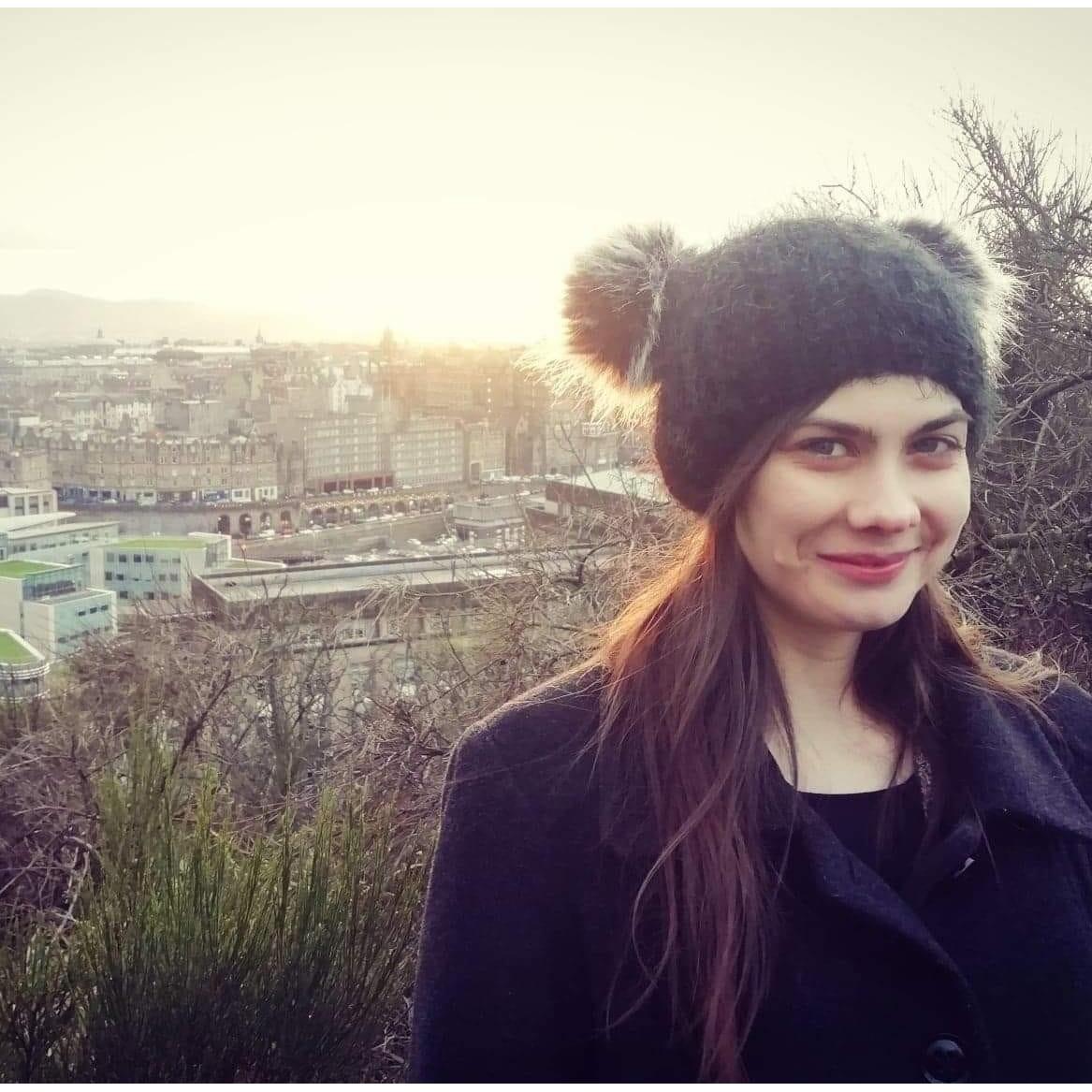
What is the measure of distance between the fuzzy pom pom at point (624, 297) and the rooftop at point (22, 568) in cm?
384

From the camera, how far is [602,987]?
898 mm

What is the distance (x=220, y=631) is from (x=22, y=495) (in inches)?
86.2

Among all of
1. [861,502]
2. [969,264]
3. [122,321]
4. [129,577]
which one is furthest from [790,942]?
[129,577]

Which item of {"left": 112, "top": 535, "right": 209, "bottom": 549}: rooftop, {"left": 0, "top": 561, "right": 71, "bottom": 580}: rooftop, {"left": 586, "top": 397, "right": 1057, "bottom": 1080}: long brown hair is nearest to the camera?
{"left": 586, "top": 397, "right": 1057, "bottom": 1080}: long brown hair

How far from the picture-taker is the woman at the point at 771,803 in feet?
2.89

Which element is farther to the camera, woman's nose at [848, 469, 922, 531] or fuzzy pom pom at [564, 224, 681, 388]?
A: fuzzy pom pom at [564, 224, 681, 388]

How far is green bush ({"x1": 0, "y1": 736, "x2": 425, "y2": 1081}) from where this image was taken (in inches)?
66.1

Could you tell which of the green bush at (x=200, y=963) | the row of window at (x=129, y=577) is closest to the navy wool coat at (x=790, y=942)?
the green bush at (x=200, y=963)

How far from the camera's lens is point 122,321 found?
12.6 feet

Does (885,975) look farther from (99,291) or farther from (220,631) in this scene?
(220,631)

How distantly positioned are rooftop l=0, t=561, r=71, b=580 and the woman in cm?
A: 386

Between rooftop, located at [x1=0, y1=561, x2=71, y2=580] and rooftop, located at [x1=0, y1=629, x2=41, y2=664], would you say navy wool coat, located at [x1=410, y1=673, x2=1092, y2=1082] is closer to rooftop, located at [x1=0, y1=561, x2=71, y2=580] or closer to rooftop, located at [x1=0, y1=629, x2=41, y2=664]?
rooftop, located at [x1=0, y1=561, x2=71, y2=580]

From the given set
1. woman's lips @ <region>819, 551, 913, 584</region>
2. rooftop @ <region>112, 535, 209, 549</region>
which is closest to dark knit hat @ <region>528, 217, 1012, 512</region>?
woman's lips @ <region>819, 551, 913, 584</region>

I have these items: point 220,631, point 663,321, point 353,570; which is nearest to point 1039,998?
point 663,321
